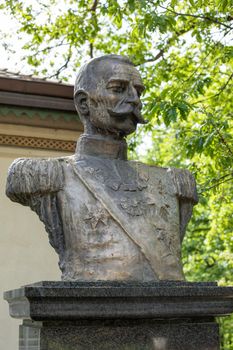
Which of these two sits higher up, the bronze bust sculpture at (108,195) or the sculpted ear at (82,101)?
the sculpted ear at (82,101)

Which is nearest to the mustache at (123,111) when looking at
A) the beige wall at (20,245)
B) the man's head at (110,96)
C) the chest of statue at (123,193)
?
the man's head at (110,96)

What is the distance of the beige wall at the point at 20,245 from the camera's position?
8.22m

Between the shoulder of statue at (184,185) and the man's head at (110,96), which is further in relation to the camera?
the shoulder of statue at (184,185)

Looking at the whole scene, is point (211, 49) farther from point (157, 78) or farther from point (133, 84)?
point (133, 84)

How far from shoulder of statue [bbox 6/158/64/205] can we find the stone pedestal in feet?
1.82

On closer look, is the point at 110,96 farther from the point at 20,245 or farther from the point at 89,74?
the point at 20,245

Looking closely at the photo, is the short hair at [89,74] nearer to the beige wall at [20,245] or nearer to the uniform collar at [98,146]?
the uniform collar at [98,146]

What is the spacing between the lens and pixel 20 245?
27.3 feet

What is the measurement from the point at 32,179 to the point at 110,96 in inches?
25.3

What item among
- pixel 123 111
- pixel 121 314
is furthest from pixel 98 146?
pixel 121 314

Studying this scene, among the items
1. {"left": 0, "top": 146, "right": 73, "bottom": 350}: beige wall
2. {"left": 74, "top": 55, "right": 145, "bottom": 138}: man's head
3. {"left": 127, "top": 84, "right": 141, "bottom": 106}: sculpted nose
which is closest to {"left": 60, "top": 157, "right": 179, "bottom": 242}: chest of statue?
{"left": 74, "top": 55, "right": 145, "bottom": 138}: man's head

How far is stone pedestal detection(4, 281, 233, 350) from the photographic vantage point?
3621 mm

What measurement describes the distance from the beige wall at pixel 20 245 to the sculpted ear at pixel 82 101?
13.2 ft

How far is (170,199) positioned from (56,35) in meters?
8.33
